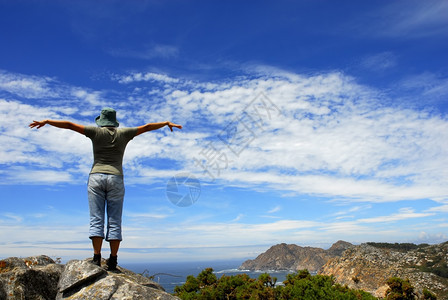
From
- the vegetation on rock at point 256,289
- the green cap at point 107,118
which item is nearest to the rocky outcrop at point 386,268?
the vegetation on rock at point 256,289

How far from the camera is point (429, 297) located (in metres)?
38.3

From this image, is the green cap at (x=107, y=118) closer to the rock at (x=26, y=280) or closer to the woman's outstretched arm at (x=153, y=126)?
the woman's outstretched arm at (x=153, y=126)

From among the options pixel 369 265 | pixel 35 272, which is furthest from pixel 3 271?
pixel 369 265

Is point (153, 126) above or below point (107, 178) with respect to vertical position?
above

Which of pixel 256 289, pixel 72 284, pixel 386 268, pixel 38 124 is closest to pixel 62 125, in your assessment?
pixel 38 124

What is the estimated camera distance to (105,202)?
827cm

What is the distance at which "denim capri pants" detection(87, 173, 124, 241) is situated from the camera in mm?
7914

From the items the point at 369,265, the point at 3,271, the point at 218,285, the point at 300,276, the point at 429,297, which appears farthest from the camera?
the point at 369,265

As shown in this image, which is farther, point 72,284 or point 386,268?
point 386,268

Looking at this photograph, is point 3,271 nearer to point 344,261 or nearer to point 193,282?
point 193,282

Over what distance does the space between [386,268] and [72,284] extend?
78.9 m

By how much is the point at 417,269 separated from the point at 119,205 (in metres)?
85.1

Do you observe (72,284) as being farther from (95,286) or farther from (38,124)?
(38,124)

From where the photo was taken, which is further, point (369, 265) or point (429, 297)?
point (369, 265)
